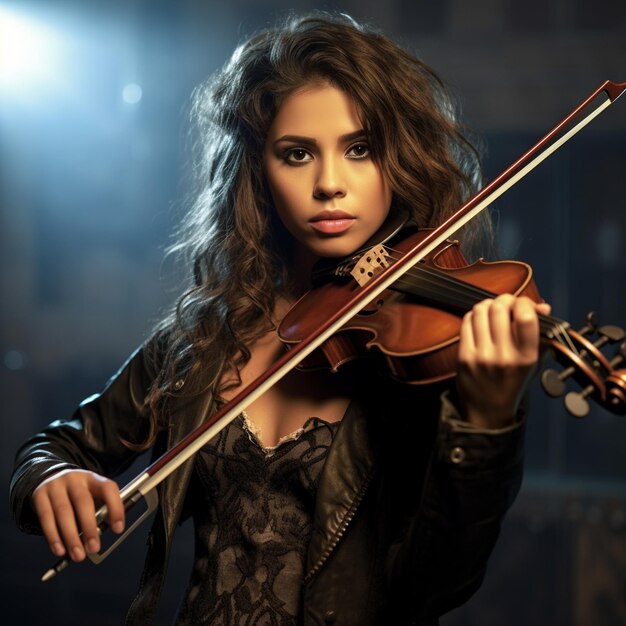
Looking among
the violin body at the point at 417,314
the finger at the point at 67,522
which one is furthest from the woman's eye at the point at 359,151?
the finger at the point at 67,522

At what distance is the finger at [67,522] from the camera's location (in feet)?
2.69

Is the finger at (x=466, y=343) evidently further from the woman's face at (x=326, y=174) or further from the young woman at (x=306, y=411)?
the woman's face at (x=326, y=174)

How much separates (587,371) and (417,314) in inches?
7.9

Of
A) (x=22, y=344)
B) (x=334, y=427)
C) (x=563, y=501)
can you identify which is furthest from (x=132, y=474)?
(x=334, y=427)

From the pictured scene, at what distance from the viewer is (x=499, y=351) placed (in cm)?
77

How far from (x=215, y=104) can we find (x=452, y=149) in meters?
0.32

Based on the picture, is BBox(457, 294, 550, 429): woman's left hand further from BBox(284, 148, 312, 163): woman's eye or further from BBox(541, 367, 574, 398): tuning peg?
BBox(284, 148, 312, 163): woman's eye

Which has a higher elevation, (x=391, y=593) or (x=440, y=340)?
(x=440, y=340)

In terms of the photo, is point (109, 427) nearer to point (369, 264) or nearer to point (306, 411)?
point (306, 411)

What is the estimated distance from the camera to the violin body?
2.86 ft

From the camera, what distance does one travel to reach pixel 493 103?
2121 mm

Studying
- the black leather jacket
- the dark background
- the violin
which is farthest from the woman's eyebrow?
the dark background

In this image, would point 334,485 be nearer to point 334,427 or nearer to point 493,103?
point 334,427

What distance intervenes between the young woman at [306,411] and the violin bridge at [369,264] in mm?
32
